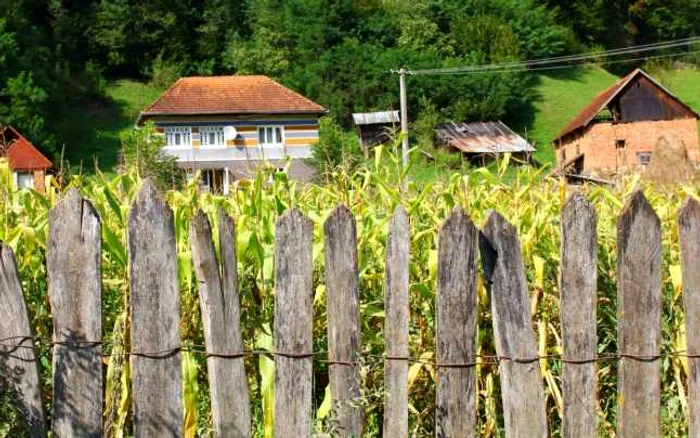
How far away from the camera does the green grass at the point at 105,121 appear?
3703 cm

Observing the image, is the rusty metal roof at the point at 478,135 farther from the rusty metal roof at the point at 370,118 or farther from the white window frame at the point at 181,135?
the white window frame at the point at 181,135

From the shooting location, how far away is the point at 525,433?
2.83m

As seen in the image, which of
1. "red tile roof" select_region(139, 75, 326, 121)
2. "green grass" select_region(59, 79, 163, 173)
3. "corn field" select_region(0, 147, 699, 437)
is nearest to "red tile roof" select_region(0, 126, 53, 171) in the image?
"corn field" select_region(0, 147, 699, 437)

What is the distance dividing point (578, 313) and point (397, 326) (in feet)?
1.93

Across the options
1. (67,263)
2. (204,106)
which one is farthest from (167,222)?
(204,106)

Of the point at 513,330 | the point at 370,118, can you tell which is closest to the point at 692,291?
the point at 513,330

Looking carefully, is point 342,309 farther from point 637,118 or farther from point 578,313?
point 637,118

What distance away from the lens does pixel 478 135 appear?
136ft

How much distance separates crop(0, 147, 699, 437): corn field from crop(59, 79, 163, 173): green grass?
31.6 metres

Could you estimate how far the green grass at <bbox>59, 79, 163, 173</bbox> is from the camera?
37031mm

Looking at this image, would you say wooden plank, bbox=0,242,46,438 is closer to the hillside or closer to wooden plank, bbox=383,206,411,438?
wooden plank, bbox=383,206,411,438

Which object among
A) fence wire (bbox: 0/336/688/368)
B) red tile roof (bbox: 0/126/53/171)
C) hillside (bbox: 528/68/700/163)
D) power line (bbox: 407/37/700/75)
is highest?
power line (bbox: 407/37/700/75)

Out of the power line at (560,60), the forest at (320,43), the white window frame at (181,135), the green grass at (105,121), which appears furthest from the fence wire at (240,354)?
the power line at (560,60)

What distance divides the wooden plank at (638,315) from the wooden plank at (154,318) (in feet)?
4.65
